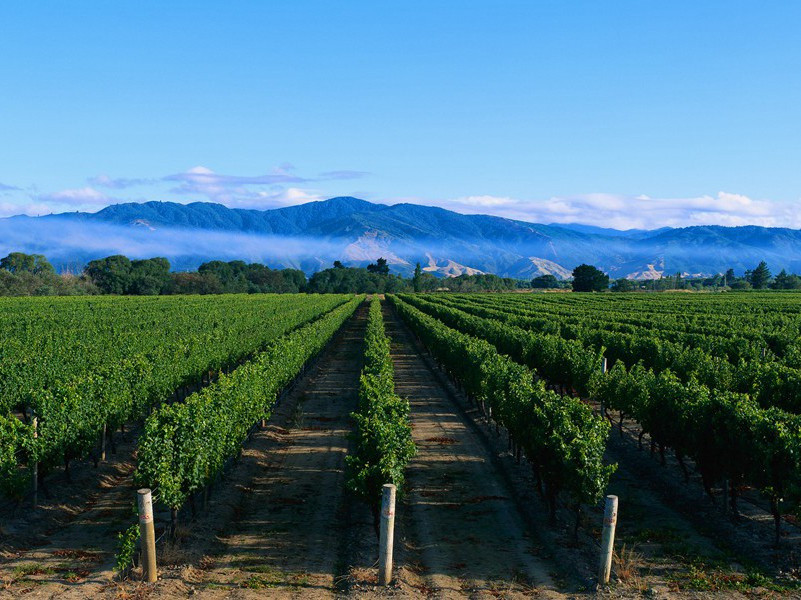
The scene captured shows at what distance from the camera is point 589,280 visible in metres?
162

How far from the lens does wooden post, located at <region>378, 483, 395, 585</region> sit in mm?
9781

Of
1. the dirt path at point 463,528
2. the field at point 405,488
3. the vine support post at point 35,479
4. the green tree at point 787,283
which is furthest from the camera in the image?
the green tree at point 787,283

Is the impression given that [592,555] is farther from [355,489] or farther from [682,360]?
[682,360]

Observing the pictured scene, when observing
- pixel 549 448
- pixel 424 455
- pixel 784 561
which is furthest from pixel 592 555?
pixel 424 455

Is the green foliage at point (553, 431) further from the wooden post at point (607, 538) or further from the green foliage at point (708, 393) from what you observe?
the green foliage at point (708, 393)

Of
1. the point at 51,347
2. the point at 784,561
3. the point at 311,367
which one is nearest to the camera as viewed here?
the point at 784,561

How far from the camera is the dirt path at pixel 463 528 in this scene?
32.8 feet

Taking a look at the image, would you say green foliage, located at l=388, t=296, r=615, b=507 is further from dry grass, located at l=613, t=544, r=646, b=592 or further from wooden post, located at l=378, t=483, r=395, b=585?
wooden post, located at l=378, t=483, r=395, b=585

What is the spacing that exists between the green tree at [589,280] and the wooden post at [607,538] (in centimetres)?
15662

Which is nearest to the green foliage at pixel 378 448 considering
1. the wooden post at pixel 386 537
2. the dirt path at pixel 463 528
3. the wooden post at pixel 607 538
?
the dirt path at pixel 463 528

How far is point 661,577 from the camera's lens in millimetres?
10156

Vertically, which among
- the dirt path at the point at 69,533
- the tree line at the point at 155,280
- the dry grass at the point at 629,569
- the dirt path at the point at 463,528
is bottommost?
the dirt path at the point at 69,533

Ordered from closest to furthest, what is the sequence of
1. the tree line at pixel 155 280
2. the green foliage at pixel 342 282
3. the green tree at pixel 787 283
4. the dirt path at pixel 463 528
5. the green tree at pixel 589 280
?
the dirt path at pixel 463 528, the tree line at pixel 155 280, the green tree at pixel 589 280, the green tree at pixel 787 283, the green foliage at pixel 342 282

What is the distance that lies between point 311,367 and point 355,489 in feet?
76.1
